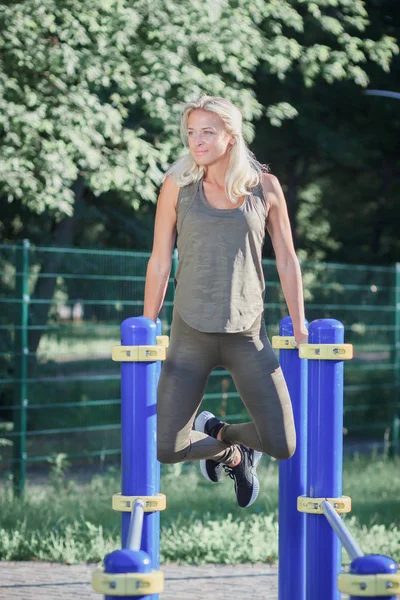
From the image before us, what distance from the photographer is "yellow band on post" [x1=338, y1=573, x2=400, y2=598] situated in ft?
9.87

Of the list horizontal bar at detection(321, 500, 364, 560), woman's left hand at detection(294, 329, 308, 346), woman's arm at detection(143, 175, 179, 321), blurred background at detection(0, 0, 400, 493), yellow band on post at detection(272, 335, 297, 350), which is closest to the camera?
horizontal bar at detection(321, 500, 364, 560)

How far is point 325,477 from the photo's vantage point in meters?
4.16

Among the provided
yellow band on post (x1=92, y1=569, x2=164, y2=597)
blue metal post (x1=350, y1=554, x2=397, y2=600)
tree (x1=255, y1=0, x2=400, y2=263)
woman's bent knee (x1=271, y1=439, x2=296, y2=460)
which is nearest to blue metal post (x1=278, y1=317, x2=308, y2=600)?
woman's bent knee (x1=271, y1=439, x2=296, y2=460)

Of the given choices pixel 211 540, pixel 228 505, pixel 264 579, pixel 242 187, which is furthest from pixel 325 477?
pixel 228 505

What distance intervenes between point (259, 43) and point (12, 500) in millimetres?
4571

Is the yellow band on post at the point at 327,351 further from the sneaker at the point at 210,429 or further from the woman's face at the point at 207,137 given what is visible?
the woman's face at the point at 207,137

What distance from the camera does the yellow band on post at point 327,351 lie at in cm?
415

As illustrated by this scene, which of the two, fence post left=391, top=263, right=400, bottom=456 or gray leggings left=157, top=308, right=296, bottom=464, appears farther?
fence post left=391, top=263, right=400, bottom=456

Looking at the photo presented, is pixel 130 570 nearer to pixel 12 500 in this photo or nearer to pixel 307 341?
pixel 307 341

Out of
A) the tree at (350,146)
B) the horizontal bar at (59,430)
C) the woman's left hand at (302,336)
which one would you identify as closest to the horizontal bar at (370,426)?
the horizontal bar at (59,430)

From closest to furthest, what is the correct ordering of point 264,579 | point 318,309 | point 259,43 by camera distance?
point 264,579, point 259,43, point 318,309

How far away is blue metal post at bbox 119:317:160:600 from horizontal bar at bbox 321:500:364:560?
2.20 feet

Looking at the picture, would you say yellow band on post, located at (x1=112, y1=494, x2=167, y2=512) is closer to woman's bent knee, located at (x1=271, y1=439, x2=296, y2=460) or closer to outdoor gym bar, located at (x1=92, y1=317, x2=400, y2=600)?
outdoor gym bar, located at (x1=92, y1=317, x2=400, y2=600)

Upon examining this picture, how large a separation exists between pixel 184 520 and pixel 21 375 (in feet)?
6.98
